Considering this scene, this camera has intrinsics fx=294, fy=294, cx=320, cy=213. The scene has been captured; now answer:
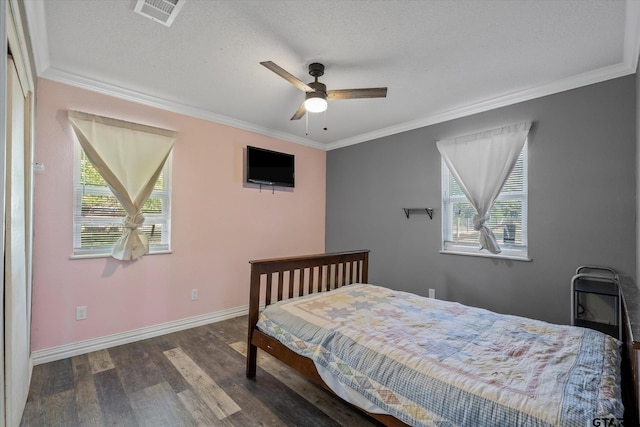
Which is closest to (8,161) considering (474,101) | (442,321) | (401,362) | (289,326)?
(289,326)

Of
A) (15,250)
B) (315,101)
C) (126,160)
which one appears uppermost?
(315,101)

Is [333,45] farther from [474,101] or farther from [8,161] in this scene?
[8,161]

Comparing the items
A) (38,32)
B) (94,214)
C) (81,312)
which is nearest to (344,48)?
(38,32)

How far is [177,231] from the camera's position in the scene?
3.14 m

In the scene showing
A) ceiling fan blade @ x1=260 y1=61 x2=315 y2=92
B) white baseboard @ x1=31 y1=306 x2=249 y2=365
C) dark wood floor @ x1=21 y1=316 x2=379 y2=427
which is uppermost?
ceiling fan blade @ x1=260 y1=61 x2=315 y2=92

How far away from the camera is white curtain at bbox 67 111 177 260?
2.58m

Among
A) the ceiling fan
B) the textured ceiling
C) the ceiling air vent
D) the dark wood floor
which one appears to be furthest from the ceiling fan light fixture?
the dark wood floor

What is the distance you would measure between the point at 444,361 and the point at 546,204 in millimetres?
2062

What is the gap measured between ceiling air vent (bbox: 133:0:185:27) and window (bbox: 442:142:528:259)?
2.88 metres

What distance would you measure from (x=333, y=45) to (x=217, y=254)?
2537mm

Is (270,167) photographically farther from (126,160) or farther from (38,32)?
(38,32)

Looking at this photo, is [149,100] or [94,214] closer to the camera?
[94,214]

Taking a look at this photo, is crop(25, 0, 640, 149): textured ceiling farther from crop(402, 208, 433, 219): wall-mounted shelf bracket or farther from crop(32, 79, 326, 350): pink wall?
crop(402, 208, 433, 219): wall-mounted shelf bracket

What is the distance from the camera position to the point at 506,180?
285 cm
